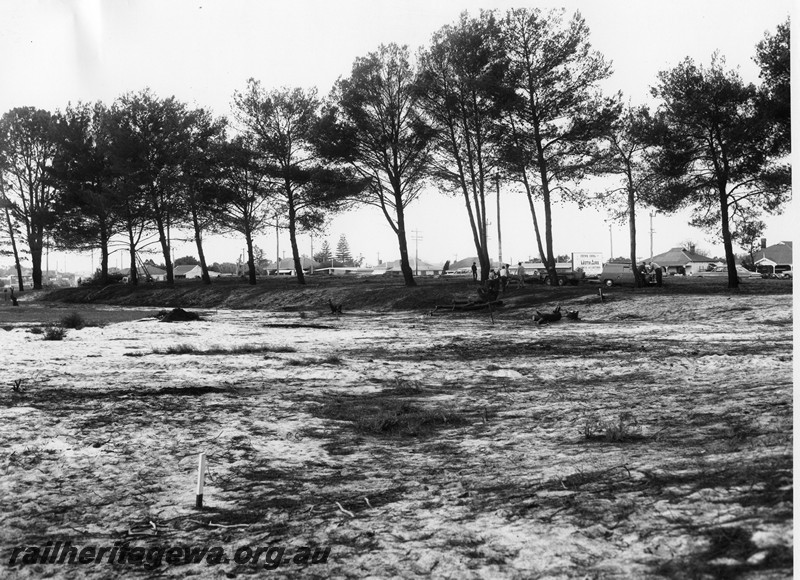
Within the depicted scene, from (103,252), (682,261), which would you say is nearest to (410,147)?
(103,252)

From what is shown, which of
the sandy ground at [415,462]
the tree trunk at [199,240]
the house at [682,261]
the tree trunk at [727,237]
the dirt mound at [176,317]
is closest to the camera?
the sandy ground at [415,462]

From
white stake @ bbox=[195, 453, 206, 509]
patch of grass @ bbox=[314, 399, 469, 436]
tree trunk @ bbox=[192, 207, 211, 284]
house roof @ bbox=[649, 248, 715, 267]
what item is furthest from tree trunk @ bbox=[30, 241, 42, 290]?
house roof @ bbox=[649, 248, 715, 267]

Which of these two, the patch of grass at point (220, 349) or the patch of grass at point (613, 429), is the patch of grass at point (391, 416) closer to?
the patch of grass at point (613, 429)

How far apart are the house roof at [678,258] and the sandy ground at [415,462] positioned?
93923 mm

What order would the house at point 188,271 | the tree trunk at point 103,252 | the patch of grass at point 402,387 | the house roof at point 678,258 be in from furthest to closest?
the house at point 188,271
the house roof at point 678,258
the tree trunk at point 103,252
the patch of grass at point 402,387

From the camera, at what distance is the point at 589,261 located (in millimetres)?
55531

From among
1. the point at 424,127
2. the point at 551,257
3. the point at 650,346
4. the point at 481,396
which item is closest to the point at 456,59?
the point at 424,127

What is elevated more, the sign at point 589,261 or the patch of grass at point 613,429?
the sign at point 589,261

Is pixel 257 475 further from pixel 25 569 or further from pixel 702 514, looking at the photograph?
pixel 702 514

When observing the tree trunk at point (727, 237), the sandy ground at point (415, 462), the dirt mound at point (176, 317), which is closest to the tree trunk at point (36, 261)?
the dirt mound at point (176, 317)

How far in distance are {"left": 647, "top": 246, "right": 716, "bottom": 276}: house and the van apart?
169ft

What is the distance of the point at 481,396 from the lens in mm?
8164

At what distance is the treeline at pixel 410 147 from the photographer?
2662 centimetres

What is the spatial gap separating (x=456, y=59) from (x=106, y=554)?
31.4 m
